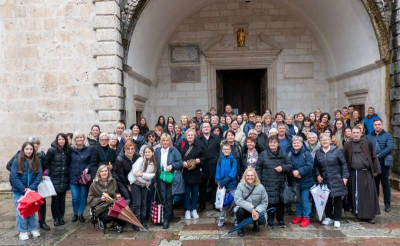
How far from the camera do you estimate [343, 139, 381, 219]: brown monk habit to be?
5555 mm

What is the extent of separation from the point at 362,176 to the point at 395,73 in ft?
13.3

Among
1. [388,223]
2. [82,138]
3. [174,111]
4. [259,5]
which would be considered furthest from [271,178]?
[259,5]

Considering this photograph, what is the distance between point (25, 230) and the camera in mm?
5180

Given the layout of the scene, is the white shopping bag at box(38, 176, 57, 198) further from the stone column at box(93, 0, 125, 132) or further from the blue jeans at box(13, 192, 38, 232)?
the stone column at box(93, 0, 125, 132)

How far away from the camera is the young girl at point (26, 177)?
200 inches

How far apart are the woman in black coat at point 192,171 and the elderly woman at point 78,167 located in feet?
5.52

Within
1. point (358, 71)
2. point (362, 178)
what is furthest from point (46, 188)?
point (358, 71)

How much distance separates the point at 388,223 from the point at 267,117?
122 inches

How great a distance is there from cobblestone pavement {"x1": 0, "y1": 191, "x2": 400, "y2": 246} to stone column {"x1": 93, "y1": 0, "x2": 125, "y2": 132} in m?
3.06

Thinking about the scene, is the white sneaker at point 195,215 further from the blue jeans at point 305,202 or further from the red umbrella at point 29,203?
the red umbrella at point 29,203

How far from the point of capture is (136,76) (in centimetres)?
973

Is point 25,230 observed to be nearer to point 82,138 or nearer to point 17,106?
point 82,138

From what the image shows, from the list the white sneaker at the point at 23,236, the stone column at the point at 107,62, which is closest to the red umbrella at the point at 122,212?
the white sneaker at the point at 23,236

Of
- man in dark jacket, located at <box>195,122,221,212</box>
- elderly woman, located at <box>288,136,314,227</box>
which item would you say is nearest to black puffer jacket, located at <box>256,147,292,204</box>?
elderly woman, located at <box>288,136,314,227</box>
